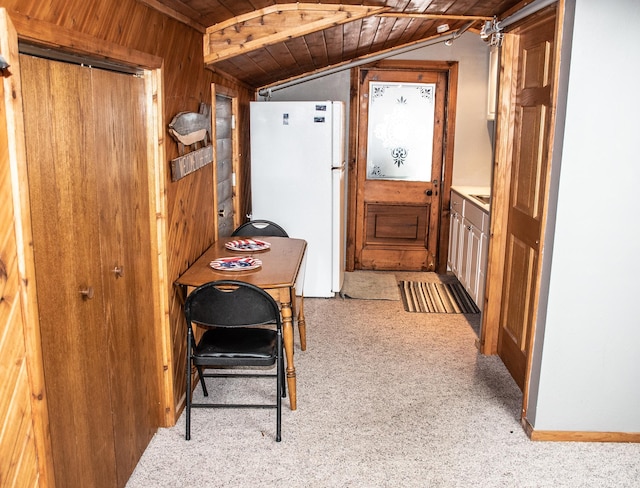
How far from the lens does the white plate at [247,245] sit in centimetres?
372

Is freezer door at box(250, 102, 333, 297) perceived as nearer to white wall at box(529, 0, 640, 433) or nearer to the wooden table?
the wooden table

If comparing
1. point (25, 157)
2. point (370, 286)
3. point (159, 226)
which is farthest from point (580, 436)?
point (370, 286)

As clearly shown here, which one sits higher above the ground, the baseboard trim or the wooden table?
the wooden table

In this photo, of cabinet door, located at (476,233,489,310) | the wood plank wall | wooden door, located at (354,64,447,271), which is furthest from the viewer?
wooden door, located at (354,64,447,271)

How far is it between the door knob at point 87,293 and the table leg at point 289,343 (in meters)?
1.12

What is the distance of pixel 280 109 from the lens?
4.92 metres

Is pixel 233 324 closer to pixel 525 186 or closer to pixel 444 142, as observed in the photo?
pixel 525 186

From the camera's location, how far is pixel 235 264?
328 cm

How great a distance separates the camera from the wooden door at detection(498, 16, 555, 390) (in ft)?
10.6

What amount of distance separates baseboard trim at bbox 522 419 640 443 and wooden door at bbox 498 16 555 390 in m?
0.38

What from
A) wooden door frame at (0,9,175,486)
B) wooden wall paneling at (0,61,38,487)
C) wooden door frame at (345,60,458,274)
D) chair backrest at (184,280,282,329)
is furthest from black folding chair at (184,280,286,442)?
wooden door frame at (345,60,458,274)

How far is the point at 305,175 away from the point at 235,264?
189 cm

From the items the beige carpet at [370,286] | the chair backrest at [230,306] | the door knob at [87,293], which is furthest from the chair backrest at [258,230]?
the door knob at [87,293]

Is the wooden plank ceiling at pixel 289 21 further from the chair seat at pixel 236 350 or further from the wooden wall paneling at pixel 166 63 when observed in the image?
the chair seat at pixel 236 350
